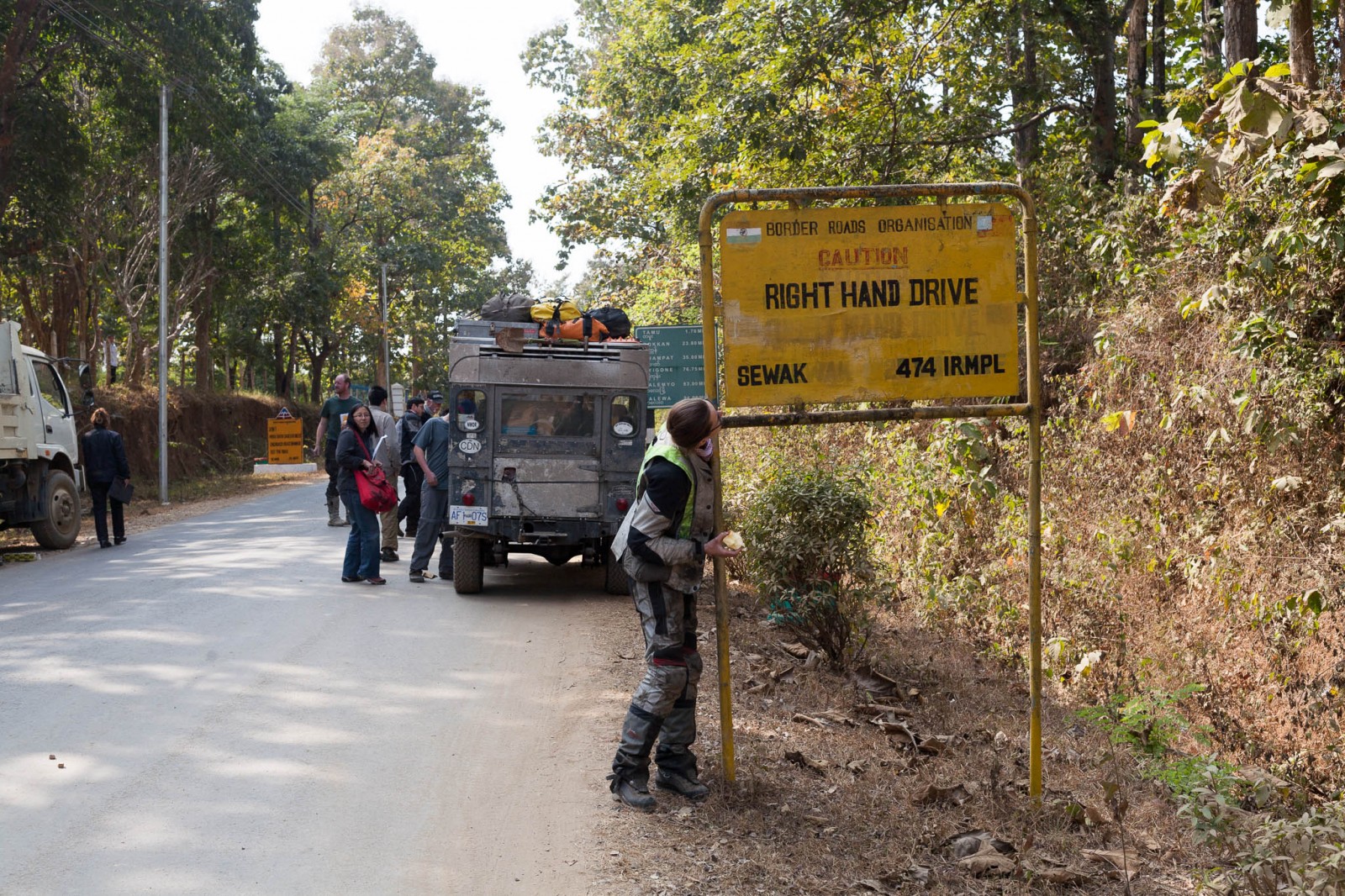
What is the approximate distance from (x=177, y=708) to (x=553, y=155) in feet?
88.6

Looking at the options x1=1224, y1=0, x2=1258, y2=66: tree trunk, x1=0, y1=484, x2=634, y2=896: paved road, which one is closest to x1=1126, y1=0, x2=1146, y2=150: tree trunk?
x1=1224, y1=0, x2=1258, y2=66: tree trunk

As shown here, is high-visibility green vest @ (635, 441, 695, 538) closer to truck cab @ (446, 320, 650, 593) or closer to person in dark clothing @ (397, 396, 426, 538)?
truck cab @ (446, 320, 650, 593)

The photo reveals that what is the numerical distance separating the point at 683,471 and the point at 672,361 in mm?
10196

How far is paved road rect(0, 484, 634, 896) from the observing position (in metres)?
4.50

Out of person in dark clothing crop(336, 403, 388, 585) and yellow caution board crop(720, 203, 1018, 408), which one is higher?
yellow caution board crop(720, 203, 1018, 408)

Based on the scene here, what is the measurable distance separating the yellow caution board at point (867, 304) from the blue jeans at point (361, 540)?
22.8 feet

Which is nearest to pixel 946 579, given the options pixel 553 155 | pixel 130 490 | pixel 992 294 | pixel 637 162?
pixel 992 294

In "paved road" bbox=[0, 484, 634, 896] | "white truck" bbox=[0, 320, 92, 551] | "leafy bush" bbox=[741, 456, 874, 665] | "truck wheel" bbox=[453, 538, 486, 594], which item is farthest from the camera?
"white truck" bbox=[0, 320, 92, 551]

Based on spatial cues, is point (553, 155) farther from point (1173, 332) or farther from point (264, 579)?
point (1173, 332)

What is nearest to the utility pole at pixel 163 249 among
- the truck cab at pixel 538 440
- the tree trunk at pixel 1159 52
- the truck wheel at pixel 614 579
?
the truck cab at pixel 538 440

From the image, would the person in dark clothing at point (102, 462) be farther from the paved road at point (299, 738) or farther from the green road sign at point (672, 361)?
the green road sign at point (672, 361)

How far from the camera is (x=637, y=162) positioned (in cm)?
2788

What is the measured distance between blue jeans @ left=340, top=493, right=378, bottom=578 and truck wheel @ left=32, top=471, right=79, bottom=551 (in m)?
5.95

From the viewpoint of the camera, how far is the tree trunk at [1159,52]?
14203mm
